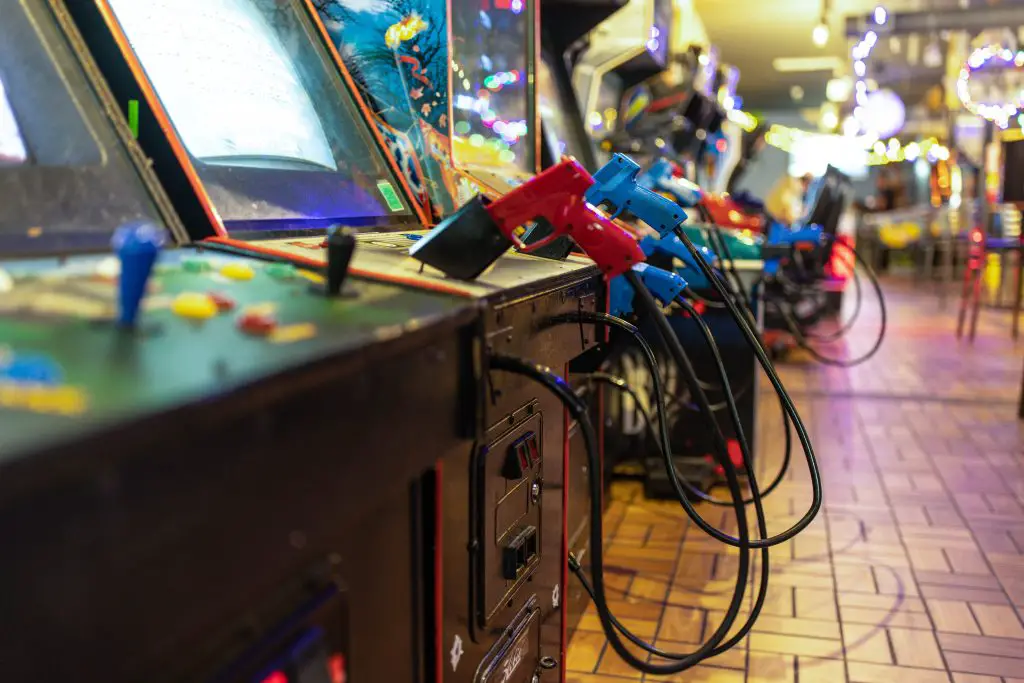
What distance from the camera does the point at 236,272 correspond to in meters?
0.82

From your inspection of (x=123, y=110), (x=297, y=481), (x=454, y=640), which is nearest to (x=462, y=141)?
(x=123, y=110)

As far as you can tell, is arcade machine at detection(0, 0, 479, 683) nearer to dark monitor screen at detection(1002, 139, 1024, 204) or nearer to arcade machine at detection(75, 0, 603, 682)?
arcade machine at detection(75, 0, 603, 682)

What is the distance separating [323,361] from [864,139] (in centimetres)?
998

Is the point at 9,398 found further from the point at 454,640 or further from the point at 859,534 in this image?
the point at 859,534

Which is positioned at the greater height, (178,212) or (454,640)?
(178,212)

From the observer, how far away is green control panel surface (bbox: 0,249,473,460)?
453 mm

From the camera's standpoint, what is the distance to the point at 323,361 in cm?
59

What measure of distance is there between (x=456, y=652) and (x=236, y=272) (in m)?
0.56

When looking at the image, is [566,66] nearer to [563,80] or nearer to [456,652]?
[563,80]

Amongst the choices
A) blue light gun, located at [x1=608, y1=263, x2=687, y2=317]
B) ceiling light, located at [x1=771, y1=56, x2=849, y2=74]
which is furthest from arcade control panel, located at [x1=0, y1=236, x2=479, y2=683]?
ceiling light, located at [x1=771, y1=56, x2=849, y2=74]

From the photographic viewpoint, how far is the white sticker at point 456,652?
1.08 meters

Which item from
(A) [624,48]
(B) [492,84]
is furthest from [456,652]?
(A) [624,48]

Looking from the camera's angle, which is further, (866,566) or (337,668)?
(866,566)

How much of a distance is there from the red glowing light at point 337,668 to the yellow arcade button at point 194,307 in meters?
0.30
